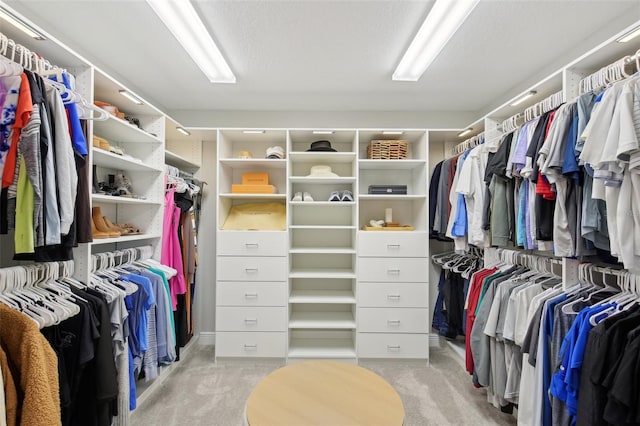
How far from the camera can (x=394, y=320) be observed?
274 centimetres

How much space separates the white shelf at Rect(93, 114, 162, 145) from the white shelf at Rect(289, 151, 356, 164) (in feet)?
3.96

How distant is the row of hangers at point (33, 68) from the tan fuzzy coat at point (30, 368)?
37.1 inches

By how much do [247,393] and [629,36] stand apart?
123 inches

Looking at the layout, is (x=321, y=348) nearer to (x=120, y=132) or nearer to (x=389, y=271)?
(x=389, y=271)

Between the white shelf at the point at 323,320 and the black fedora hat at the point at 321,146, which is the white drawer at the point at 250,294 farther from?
the black fedora hat at the point at 321,146

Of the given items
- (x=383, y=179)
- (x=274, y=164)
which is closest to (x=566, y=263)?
(x=383, y=179)

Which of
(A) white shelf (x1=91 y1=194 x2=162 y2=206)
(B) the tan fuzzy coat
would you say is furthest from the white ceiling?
(B) the tan fuzzy coat

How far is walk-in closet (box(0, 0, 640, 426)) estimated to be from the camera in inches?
49.8

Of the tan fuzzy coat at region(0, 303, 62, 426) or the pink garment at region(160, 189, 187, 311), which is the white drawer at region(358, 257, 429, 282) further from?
the tan fuzzy coat at region(0, 303, 62, 426)

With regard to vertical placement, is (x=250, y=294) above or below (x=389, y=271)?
below

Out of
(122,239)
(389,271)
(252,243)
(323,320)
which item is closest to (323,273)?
(323,320)

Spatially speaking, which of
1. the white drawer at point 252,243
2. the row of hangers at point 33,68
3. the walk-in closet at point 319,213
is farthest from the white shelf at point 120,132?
the white drawer at point 252,243

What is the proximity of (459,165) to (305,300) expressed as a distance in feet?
5.97

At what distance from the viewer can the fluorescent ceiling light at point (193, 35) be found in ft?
5.23
